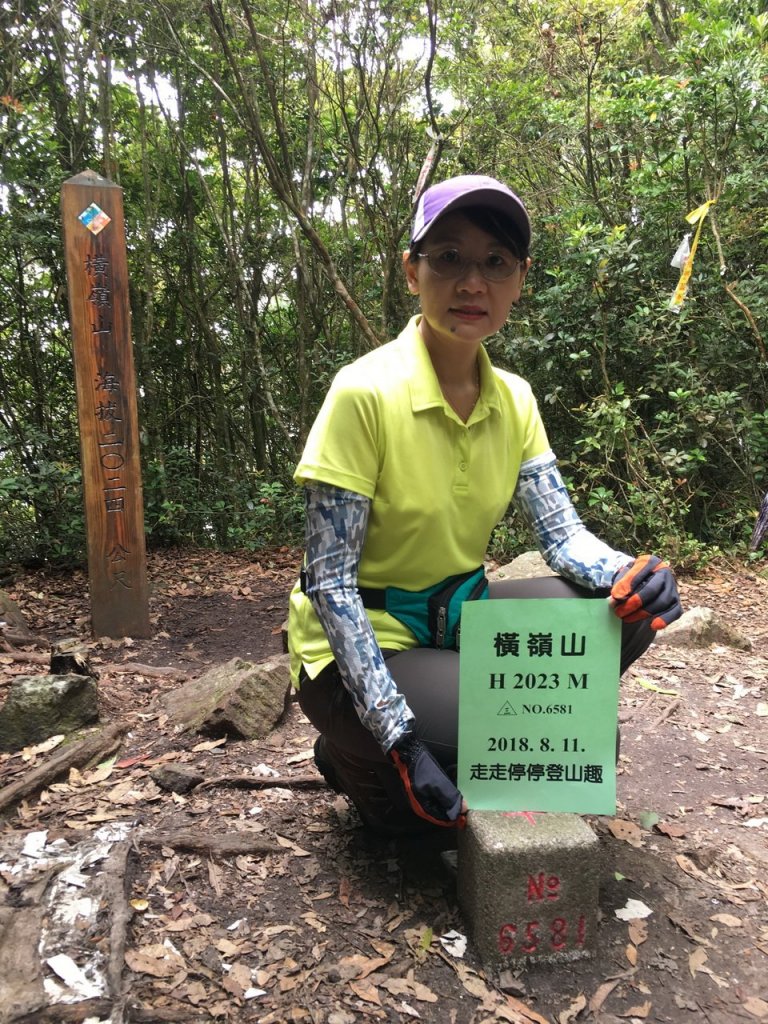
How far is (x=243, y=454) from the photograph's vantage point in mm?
7660

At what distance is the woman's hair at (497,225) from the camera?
1.51 m

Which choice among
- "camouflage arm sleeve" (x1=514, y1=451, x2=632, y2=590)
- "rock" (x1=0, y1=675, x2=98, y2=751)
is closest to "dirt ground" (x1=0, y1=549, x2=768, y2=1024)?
"rock" (x1=0, y1=675, x2=98, y2=751)

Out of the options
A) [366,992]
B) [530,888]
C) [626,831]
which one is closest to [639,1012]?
[530,888]

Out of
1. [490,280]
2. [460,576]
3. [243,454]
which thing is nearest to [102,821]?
[460,576]

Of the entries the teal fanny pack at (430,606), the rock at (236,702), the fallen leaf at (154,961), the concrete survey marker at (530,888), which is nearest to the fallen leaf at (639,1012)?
the concrete survey marker at (530,888)

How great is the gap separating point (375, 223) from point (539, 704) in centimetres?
612

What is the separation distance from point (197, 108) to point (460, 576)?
6.48 meters

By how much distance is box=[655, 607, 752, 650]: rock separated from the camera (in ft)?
12.5

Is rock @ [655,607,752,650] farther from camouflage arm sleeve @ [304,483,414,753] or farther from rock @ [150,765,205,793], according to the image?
camouflage arm sleeve @ [304,483,414,753]

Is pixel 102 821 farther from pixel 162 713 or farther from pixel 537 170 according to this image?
pixel 537 170

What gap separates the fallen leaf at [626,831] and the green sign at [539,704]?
0.55 metres

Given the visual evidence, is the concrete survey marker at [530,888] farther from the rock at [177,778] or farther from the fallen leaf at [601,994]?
the rock at [177,778]

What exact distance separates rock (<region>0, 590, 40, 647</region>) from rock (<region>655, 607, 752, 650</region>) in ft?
11.2

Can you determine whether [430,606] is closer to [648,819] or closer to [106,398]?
[648,819]
